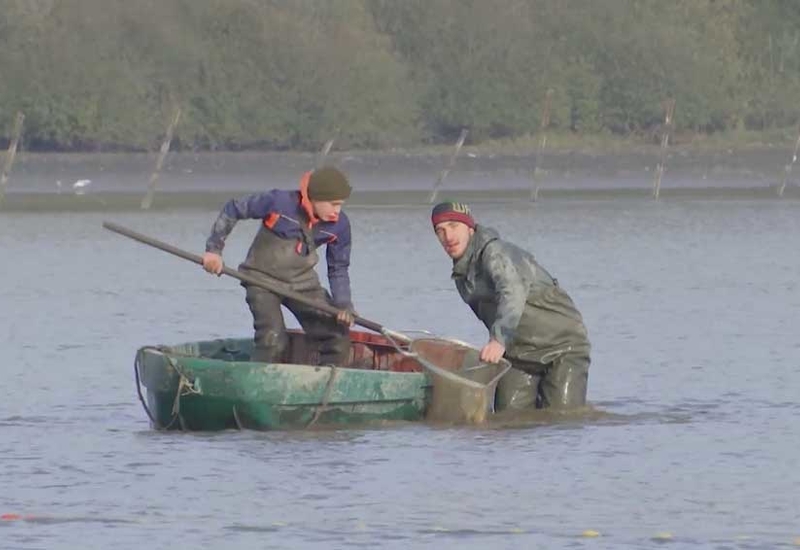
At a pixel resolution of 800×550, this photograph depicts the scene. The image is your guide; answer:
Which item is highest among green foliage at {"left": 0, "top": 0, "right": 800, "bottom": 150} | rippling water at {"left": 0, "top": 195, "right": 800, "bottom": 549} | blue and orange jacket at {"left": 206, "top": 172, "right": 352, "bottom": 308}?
green foliage at {"left": 0, "top": 0, "right": 800, "bottom": 150}

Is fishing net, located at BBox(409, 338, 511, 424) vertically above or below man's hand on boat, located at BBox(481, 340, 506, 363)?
below

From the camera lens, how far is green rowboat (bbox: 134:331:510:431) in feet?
46.5

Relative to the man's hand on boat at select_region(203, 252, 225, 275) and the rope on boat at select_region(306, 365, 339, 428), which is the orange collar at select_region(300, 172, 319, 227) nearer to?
the man's hand on boat at select_region(203, 252, 225, 275)

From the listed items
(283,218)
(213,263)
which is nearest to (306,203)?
(283,218)

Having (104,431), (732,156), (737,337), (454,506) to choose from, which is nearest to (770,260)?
(737,337)

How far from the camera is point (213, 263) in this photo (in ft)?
46.5

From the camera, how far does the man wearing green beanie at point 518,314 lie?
13787mm

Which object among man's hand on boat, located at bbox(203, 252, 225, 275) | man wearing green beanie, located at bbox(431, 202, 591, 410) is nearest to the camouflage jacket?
man wearing green beanie, located at bbox(431, 202, 591, 410)

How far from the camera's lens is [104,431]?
15.5 m

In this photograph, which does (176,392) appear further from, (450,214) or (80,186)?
(80,186)

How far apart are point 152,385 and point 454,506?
2810mm

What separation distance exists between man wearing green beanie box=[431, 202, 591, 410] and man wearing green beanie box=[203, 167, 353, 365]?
79 centimetres

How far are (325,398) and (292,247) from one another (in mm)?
979

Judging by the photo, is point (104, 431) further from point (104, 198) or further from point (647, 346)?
point (104, 198)
